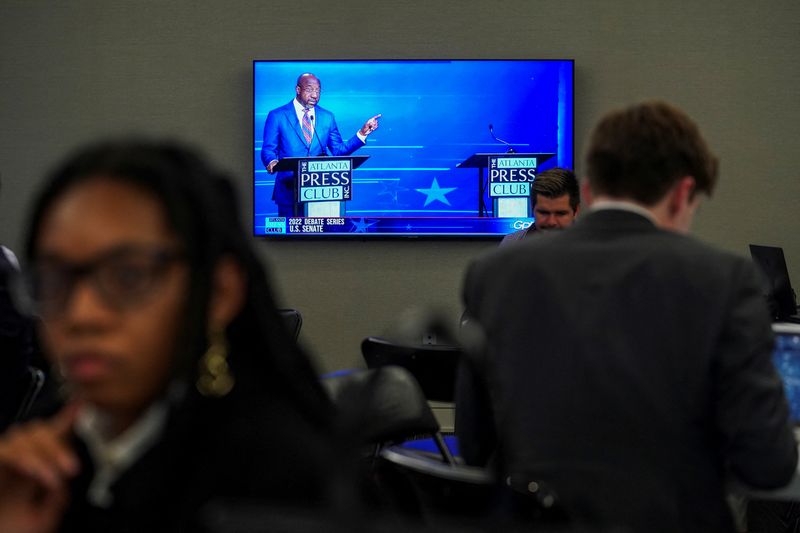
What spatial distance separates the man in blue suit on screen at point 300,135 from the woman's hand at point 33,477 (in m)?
4.81

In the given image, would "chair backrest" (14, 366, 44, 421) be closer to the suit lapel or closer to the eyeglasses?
the eyeglasses

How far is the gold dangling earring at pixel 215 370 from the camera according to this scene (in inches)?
31.6

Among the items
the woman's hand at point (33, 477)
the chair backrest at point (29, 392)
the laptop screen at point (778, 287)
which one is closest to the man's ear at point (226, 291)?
the woman's hand at point (33, 477)

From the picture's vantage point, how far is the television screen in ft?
17.9

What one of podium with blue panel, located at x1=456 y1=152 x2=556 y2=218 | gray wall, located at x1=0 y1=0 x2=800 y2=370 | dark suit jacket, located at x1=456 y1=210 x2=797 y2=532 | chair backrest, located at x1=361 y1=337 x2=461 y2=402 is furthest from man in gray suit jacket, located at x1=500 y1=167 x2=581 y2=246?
dark suit jacket, located at x1=456 y1=210 x2=797 y2=532

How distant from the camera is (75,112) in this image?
227 inches

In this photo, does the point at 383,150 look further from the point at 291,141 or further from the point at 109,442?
the point at 109,442

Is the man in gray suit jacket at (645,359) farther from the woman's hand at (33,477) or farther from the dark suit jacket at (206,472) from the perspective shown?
the woman's hand at (33,477)

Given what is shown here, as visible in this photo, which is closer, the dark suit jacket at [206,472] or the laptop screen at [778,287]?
the dark suit jacket at [206,472]

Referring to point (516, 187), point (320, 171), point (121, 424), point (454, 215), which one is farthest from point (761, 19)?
point (121, 424)

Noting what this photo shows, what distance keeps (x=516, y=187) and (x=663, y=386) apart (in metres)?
3.84

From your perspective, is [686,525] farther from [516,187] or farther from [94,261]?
[516,187]

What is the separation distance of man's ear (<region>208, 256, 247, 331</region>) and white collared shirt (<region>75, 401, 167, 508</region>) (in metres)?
0.09

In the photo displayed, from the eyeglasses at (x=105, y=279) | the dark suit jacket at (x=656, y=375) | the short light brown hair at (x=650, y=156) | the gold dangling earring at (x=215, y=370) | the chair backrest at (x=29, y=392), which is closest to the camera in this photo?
the eyeglasses at (x=105, y=279)
